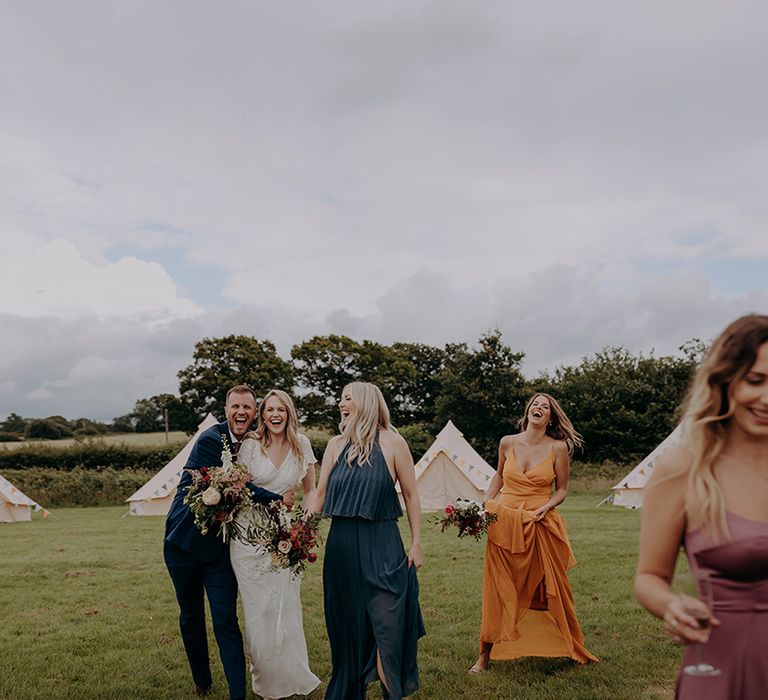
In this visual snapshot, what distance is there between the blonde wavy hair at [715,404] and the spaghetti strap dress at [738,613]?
7 centimetres

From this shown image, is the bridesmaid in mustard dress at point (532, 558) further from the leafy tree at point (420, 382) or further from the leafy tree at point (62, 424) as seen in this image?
the leafy tree at point (62, 424)

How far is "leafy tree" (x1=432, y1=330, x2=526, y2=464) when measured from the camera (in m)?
41.2

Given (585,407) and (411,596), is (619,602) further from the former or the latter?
(585,407)

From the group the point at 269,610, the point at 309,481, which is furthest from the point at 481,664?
the point at 309,481

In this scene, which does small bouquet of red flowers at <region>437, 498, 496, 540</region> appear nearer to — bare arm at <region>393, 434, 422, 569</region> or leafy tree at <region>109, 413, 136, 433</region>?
bare arm at <region>393, 434, 422, 569</region>

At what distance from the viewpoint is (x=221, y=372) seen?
49500 mm

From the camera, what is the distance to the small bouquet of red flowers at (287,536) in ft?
18.3

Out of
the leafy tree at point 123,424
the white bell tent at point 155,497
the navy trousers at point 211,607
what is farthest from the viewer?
the leafy tree at point 123,424

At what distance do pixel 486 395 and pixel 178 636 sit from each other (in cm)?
3364

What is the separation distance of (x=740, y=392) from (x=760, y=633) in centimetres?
76

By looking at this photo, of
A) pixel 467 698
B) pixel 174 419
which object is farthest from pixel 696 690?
pixel 174 419

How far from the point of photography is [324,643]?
7.87 m

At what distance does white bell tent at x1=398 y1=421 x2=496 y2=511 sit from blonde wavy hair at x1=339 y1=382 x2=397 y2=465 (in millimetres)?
16569

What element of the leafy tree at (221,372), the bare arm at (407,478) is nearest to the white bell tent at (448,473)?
the bare arm at (407,478)
